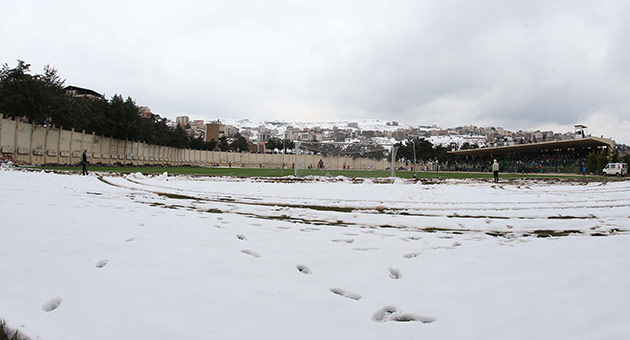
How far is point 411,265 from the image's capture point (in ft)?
11.7

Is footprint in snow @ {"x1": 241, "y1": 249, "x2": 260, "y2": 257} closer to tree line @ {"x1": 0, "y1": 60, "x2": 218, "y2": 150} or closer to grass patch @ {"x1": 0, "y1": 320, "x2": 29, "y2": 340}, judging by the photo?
grass patch @ {"x1": 0, "y1": 320, "x2": 29, "y2": 340}

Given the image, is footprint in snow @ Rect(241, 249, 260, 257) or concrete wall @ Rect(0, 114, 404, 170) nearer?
footprint in snow @ Rect(241, 249, 260, 257)

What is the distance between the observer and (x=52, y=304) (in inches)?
101

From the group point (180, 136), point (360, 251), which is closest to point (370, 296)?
point (360, 251)

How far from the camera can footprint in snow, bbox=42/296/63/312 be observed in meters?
2.50

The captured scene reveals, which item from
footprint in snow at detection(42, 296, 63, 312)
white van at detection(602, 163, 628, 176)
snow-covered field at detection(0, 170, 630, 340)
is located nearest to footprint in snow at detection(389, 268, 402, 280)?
snow-covered field at detection(0, 170, 630, 340)

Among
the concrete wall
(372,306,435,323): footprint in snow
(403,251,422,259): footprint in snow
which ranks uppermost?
the concrete wall

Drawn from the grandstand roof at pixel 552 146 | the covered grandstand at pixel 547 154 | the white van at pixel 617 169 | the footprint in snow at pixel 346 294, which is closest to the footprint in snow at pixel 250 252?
the footprint in snow at pixel 346 294

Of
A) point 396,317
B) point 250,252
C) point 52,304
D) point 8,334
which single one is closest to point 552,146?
point 250,252

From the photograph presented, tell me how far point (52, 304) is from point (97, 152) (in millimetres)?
48996

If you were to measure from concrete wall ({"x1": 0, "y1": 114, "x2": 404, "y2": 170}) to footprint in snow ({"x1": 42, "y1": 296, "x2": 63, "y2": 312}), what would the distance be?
116 ft

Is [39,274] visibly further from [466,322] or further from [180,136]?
[180,136]

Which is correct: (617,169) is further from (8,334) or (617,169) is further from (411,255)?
(8,334)

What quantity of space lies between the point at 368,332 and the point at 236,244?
89.5 inches
